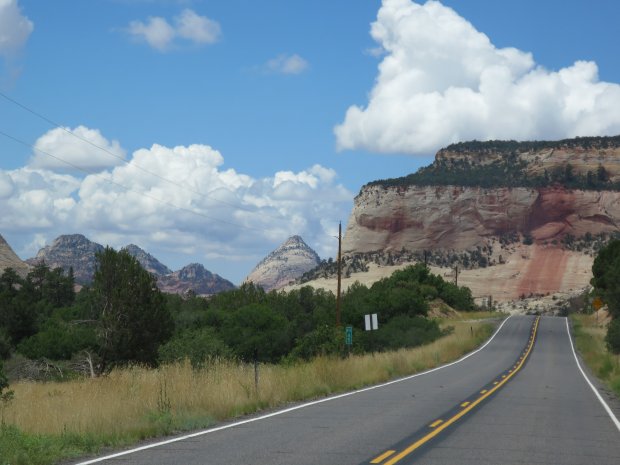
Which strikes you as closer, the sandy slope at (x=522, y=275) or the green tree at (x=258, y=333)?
the green tree at (x=258, y=333)

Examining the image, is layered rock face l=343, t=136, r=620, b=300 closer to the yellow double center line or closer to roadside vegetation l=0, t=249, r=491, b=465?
roadside vegetation l=0, t=249, r=491, b=465

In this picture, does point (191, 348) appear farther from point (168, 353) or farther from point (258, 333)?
point (258, 333)

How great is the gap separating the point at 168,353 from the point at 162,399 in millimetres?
33978

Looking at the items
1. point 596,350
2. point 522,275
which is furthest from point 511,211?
point 596,350

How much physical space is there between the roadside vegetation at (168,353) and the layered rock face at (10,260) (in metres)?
12.9

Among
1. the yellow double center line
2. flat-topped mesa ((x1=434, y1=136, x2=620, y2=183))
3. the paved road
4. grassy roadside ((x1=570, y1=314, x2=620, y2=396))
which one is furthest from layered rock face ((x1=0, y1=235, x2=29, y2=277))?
flat-topped mesa ((x1=434, y1=136, x2=620, y2=183))

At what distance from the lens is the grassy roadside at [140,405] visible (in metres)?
10.5

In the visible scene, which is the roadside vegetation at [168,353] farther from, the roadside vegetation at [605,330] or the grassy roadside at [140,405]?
the roadside vegetation at [605,330]

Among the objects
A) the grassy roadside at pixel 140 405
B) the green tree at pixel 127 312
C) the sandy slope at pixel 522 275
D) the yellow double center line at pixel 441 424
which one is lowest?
the yellow double center line at pixel 441 424

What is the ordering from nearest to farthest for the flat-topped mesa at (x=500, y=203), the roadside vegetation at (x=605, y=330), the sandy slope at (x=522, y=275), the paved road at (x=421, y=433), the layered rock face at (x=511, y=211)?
the paved road at (x=421, y=433) < the roadside vegetation at (x=605, y=330) < the sandy slope at (x=522, y=275) < the layered rock face at (x=511, y=211) < the flat-topped mesa at (x=500, y=203)

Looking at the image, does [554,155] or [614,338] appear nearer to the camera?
[614,338]

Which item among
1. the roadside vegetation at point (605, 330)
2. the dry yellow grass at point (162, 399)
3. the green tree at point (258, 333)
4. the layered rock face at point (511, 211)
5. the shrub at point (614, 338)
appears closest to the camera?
the dry yellow grass at point (162, 399)

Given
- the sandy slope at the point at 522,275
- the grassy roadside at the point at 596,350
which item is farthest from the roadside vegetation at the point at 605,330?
the sandy slope at the point at 522,275

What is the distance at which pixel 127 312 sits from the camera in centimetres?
5297
